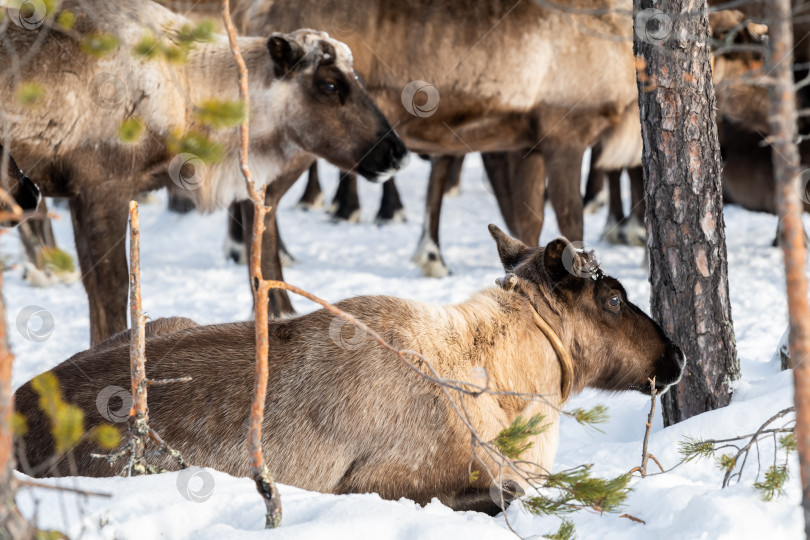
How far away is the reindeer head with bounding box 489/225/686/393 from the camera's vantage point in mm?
3521

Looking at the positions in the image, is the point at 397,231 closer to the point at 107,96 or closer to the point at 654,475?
the point at 107,96

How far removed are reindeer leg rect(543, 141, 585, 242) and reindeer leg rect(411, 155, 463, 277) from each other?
141 cm

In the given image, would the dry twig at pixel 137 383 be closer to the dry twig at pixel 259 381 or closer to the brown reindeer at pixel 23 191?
the dry twig at pixel 259 381

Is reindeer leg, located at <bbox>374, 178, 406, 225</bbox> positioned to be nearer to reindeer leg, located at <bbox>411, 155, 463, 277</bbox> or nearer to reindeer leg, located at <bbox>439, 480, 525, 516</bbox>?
reindeer leg, located at <bbox>411, 155, 463, 277</bbox>

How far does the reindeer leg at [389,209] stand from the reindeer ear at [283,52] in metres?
4.66

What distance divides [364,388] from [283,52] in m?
Answer: 3.13

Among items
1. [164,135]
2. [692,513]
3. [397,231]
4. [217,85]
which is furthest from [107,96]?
[397,231]

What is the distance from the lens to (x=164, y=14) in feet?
18.0

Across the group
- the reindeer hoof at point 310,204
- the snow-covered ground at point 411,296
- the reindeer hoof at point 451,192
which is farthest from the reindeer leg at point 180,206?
the reindeer hoof at point 451,192

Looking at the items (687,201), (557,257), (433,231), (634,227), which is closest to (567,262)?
(557,257)

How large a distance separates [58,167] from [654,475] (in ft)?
12.0

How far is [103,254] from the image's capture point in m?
5.40

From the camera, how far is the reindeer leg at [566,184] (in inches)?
279

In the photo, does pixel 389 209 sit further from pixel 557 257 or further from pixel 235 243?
pixel 557 257
